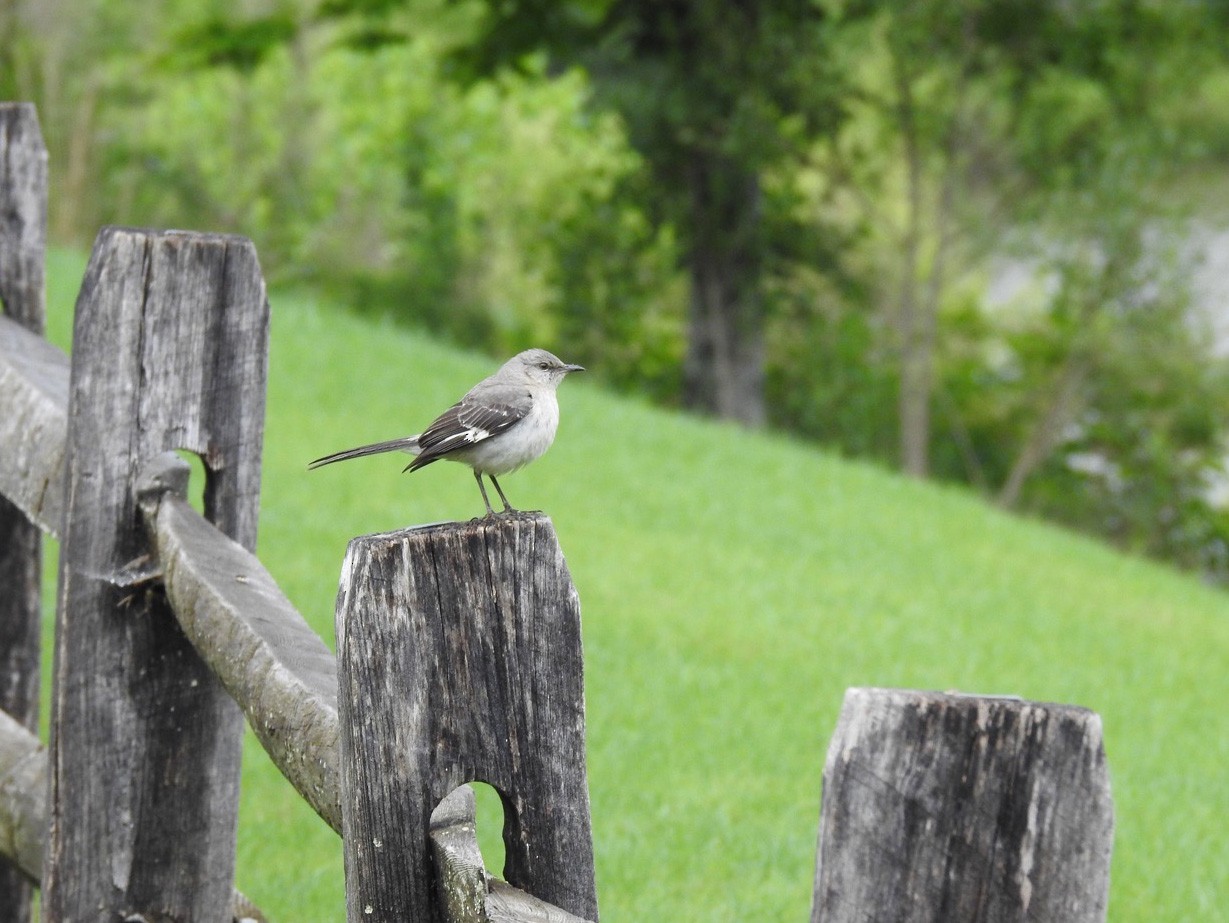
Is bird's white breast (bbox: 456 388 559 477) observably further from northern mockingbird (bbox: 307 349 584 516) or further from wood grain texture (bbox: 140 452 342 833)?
wood grain texture (bbox: 140 452 342 833)

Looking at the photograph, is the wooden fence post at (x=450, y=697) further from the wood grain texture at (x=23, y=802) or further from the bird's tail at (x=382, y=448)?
the wood grain texture at (x=23, y=802)

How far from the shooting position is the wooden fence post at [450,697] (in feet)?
5.24

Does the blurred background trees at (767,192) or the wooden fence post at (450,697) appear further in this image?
the blurred background trees at (767,192)

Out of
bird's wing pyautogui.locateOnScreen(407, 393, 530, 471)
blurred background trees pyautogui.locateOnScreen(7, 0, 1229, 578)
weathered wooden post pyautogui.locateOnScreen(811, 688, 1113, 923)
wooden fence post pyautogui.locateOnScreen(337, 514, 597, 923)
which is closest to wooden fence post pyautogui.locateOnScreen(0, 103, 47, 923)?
bird's wing pyautogui.locateOnScreen(407, 393, 530, 471)

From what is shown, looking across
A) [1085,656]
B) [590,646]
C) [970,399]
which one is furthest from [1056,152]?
[590,646]

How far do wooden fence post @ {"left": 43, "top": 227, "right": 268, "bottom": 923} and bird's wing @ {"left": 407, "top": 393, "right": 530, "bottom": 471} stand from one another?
52 cm

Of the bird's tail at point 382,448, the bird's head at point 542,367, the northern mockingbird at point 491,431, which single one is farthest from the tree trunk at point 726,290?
the bird's tail at point 382,448

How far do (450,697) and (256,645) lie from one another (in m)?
0.42

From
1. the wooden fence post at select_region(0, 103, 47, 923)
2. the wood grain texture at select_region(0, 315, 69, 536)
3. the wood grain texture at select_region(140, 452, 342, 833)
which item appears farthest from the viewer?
the wooden fence post at select_region(0, 103, 47, 923)

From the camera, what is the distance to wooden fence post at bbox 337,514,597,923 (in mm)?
1596

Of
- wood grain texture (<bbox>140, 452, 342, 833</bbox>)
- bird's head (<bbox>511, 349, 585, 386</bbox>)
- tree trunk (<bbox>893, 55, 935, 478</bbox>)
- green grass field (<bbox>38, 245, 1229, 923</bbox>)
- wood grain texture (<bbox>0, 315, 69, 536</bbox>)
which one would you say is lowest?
green grass field (<bbox>38, 245, 1229, 923</bbox>)

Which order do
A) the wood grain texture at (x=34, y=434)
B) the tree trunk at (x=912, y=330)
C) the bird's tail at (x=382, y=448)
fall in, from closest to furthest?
1. the wood grain texture at (x=34, y=434)
2. the bird's tail at (x=382, y=448)
3. the tree trunk at (x=912, y=330)

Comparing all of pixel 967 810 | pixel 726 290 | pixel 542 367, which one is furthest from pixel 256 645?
pixel 726 290

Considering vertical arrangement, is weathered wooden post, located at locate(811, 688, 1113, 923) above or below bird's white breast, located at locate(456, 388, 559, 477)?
below
